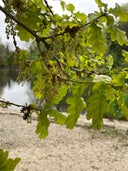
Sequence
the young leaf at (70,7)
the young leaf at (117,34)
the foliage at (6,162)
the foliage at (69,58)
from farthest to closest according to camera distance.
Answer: the young leaf at (70,7) < the young leaf at (117,34) < the foliage at (69,58) < the foliage at (6,162)

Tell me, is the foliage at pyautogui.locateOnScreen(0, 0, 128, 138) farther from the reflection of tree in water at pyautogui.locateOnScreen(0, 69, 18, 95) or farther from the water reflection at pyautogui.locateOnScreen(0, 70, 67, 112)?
the reflection of tree in water at pyautogui.locateOnScreen(0, 69, 18, 95)

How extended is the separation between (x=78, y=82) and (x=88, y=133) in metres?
7.34

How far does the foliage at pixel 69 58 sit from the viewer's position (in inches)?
37.8

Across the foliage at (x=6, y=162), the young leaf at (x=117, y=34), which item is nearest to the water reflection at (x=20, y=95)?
the young leaf at (x=117, y=34)

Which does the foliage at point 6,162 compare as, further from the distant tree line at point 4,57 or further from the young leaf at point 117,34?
the distant tree line at point 4,57

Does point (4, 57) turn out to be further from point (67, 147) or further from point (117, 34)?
point (117, 34)

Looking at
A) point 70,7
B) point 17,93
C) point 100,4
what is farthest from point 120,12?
point 17,93

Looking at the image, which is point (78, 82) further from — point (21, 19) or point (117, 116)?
point (117, 116)

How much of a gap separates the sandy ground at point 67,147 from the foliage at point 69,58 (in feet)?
15.1

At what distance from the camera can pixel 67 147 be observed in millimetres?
7051

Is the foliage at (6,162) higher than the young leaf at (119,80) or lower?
lower

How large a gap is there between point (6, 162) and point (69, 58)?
2.40 feet

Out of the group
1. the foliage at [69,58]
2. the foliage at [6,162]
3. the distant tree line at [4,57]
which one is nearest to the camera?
the foliage at [6,162]

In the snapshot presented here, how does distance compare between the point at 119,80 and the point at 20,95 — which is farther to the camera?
the point at 20,95
